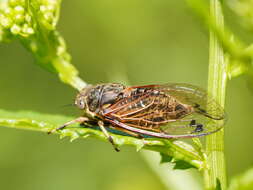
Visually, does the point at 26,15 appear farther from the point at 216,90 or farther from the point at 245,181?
the point at 245,181

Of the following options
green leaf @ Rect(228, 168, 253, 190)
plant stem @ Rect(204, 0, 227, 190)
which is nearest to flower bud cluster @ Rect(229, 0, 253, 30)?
green leaf @ Rect(228, 168, 253, 190)

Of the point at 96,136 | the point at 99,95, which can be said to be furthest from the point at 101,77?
the point at 96,136

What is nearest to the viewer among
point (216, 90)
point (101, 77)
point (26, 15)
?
point (216, 90)

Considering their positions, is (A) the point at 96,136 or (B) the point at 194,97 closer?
(A) the point at 96,136

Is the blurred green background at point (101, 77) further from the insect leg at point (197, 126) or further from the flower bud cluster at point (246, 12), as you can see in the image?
the flower bud cluster at point (246, 12)

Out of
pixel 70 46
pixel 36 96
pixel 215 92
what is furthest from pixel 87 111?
pixel 70 46

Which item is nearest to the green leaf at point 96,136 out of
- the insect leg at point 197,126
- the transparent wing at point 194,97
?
the insect leg at point 197,126
